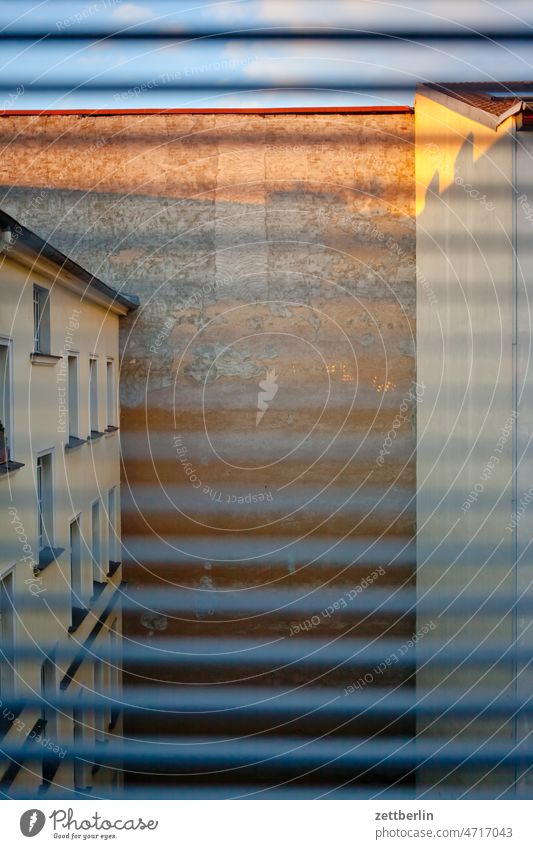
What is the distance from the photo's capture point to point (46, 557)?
2.80m

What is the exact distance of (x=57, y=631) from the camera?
2.90 meters

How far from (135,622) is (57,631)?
1475 mm

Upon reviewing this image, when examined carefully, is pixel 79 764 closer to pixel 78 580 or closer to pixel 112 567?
pixel 78 580

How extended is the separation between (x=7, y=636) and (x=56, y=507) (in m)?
0.95

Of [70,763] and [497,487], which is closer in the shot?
[497,487]

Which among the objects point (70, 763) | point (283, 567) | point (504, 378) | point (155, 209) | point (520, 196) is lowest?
point (70, 763)

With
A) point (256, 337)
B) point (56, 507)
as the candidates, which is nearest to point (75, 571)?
point (56, 507)

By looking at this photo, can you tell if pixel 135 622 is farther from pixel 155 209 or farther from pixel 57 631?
pixel 155 209

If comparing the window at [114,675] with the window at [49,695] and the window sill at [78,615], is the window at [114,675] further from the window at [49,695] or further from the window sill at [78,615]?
the window at [49,695]

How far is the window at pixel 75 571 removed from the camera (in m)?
3.18

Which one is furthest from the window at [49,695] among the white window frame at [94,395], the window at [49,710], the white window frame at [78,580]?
the white window frame at [94,395]
